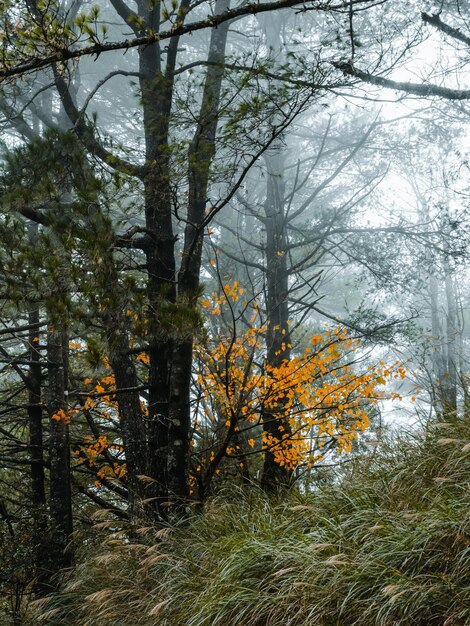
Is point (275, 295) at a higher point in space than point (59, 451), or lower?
higher

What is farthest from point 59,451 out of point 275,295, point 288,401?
point 275,295

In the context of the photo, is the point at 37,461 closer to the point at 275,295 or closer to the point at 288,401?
the point at 288,401

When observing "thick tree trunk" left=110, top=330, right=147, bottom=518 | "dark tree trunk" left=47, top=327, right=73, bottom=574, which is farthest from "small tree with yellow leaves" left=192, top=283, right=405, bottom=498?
"dark tree trunk" left=47, top=327, right=73, bottom=574

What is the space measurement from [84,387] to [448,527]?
612 centimetres

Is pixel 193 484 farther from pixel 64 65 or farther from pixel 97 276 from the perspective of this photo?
pixel 64 65

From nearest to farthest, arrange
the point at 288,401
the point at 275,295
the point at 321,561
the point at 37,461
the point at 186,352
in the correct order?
the point at 321,561 → the point at 186,352 → the point at 37,461 → the point at 288,401 → the point at 275,295

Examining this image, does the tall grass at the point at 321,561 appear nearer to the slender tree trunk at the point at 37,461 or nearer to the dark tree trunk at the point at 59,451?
the slender tree trunk at the point at 37,461

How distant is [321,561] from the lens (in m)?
3.56

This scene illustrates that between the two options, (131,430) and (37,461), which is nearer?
(131,430)

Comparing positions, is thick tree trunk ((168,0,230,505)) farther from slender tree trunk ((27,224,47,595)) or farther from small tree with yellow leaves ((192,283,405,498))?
slender tree trunk ((27,224,47,595))

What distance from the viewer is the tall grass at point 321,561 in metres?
3.22

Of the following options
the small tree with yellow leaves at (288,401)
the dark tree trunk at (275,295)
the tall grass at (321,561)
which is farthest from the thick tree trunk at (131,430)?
the dark tree trunk at (275,295)

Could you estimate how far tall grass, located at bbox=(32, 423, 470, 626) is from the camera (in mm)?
3225

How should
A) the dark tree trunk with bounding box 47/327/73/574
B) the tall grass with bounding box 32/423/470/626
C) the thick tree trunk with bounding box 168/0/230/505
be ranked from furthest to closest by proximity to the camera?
the dark tree trunk with bounding box 47/327/73/574
the thick tree trunk with bounding box 168/0/230/505
the tall grass with bounding box 32/423/470/626
